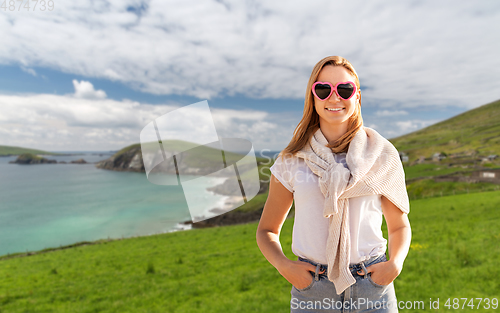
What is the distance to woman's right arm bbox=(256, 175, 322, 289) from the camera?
1.65 metres

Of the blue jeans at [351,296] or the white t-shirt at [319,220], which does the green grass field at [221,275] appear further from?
the white t-shirt at [319,220]

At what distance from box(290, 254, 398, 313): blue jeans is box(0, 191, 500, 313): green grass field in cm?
616

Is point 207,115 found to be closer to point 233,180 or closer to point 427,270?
point 233,180

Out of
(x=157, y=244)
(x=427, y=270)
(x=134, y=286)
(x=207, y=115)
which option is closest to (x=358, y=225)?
(x=207, y=115)

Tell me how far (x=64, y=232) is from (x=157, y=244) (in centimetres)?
4645

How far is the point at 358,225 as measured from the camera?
5.37 ft

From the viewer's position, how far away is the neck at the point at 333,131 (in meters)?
1.80

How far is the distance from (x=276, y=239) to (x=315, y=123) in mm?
912

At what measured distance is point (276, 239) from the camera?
6.05ft

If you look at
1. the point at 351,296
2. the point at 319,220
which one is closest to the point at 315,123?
the point at 319,220

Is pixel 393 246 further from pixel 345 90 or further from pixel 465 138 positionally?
pixel 465 138

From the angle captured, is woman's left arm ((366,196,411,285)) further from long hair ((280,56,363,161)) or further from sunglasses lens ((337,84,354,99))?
sunglasses lens ((337,84,354,99))

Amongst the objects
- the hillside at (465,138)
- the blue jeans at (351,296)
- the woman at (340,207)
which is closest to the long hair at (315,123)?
the woman at (340,207)

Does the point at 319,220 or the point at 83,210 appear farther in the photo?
the point at 83,210
